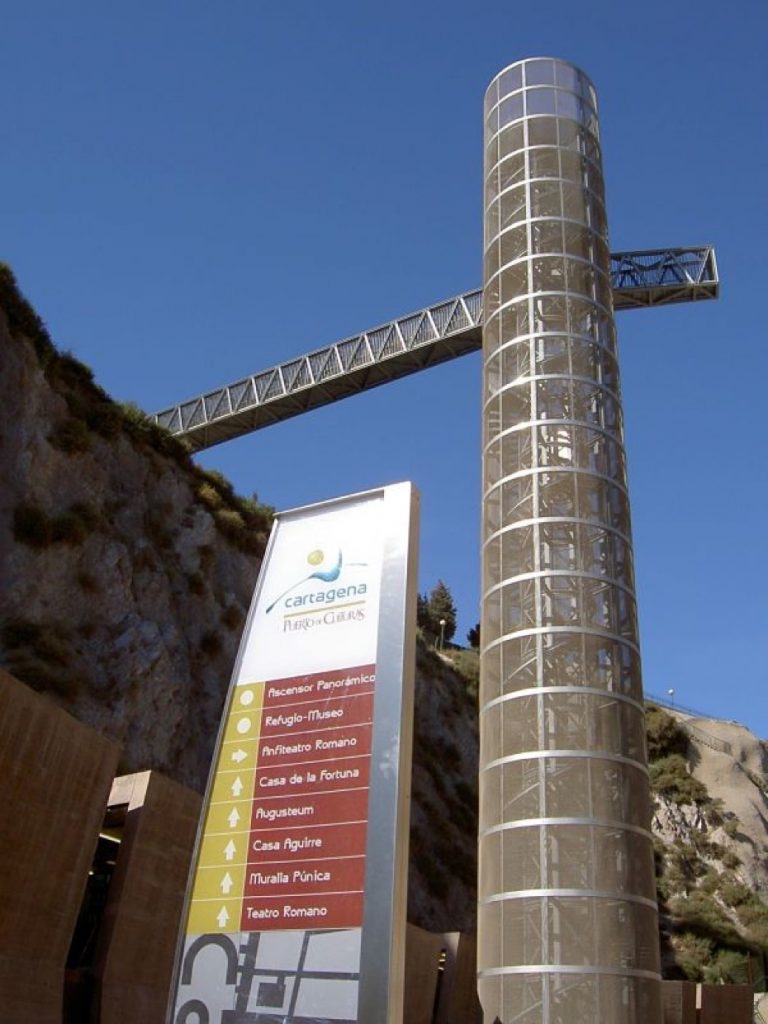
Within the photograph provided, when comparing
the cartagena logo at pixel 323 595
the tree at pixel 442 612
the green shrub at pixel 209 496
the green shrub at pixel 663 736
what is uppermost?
the tree at pixel 442 612

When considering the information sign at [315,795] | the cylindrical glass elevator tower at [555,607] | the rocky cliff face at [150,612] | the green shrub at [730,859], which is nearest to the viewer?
the information sign at [315,795]

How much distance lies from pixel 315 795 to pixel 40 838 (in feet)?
37.9

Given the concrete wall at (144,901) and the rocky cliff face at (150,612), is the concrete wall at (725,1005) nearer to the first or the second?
the rocky cliff face at (150,612)

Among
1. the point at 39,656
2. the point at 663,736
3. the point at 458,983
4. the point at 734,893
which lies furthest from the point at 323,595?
the point at 663,736

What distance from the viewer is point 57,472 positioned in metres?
37.7

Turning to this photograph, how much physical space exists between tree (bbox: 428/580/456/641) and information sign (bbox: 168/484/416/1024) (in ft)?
259

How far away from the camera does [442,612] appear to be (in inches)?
3794

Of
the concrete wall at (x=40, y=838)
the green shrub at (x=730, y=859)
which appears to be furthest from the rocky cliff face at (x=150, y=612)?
the concrete wall at (x=40, y=838)

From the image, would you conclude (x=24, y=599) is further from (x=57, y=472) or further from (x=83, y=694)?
(x=57, y=472)

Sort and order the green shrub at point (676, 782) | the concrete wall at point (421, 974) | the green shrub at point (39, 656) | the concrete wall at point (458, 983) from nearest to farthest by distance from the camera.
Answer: the green shrub at point (39, 656), the concrete wall at point (421, 974), the concrete wall at point (458, 983), the green shrub at point (676, 782)

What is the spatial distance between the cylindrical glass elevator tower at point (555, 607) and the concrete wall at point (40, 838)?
445 inches

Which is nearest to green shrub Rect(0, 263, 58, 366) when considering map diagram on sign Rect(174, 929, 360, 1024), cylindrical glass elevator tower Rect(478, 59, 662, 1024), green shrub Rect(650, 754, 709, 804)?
cylindrical glass elevator tower Rect(478, 59, 662, 1024)

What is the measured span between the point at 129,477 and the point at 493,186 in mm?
17041

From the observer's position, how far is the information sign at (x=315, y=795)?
8492 millimetres
